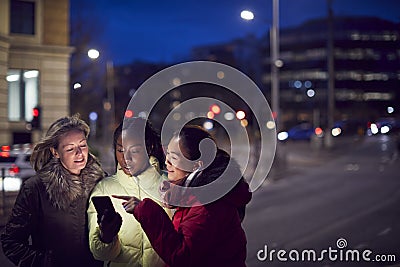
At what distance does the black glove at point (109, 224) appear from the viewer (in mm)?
2859

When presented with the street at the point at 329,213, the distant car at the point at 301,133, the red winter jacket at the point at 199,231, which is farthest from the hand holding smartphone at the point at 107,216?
the distant car at the point at 301,133

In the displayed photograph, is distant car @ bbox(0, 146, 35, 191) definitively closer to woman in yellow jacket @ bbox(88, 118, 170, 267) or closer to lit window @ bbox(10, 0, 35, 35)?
lit window @ bbox(10, 0, 35, 35)

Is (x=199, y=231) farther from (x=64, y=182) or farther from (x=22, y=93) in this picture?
(x=22, y=93)

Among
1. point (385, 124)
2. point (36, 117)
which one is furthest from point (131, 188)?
point (385, 124)

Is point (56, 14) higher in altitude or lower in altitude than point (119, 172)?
higher

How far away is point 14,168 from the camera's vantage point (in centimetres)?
525

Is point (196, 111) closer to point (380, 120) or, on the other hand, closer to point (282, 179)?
point (380, 120)

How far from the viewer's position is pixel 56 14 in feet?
15.2

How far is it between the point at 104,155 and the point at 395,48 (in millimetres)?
2862

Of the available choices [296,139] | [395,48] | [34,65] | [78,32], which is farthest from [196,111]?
[296,139]

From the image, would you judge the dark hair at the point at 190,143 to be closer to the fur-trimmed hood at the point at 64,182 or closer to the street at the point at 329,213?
the fur-trimmed hood at the point at 64,182

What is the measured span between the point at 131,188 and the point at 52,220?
0.44 meters

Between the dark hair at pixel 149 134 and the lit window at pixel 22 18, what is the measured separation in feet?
5.25

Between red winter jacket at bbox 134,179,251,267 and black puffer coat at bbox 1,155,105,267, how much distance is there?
70cm
